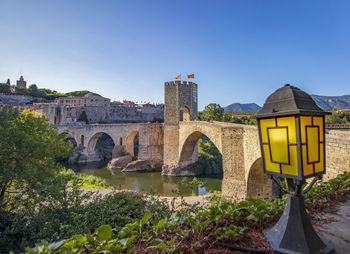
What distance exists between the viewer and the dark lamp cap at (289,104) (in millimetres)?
1522

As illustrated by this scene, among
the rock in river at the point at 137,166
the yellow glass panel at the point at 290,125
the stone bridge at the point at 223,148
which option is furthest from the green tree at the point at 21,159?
the rock in river at the point at 137,166

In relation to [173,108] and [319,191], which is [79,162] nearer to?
[173,108]

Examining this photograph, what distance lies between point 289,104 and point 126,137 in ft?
80.3

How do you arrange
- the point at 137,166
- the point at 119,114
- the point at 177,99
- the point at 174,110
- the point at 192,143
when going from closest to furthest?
the point at 192,143 → the point at 177,99 → the point at 174,110 → the point at 137,166 → the point at 119,114

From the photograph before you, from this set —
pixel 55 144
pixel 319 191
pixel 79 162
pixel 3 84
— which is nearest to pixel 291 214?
pixel 319 191

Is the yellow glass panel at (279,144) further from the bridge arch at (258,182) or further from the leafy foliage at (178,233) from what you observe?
the bridge arch at (258,182)

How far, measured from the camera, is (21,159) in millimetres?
6777

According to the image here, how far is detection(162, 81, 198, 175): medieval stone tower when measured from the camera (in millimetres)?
19156

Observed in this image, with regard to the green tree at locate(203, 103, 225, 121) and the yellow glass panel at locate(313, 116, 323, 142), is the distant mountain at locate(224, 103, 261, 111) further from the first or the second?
the yellow glass panel at locate(313, 116, 323, 142)

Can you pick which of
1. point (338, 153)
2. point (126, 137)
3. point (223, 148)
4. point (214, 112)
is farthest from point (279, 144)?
point (214, 112)

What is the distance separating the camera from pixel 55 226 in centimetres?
428

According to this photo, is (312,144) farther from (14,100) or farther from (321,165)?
(14,100)

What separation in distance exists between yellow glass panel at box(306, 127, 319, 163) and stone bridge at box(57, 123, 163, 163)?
68.1 feet

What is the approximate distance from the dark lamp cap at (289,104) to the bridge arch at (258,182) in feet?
23.8
